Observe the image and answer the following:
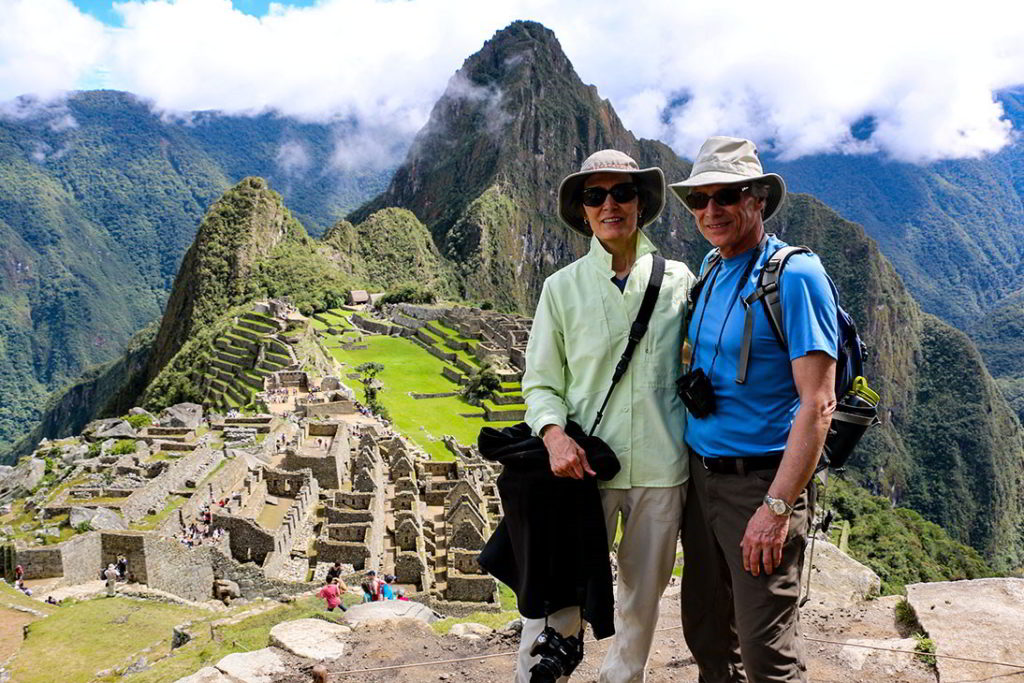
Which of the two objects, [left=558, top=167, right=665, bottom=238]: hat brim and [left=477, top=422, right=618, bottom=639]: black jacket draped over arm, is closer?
[left=477, top=422, right=618, bottom=639]: black jacket draped over arm

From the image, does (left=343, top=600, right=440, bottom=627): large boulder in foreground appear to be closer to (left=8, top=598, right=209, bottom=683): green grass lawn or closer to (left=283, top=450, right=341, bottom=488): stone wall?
(left=8, top=598, right=209, bottom=683): green grass lawn

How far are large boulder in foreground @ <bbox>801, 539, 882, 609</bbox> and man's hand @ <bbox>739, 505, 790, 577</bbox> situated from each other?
399 centimetres

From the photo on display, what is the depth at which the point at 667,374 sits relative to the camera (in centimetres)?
304

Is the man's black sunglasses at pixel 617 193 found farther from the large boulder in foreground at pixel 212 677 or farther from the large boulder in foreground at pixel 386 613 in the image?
the large boulder in foreground at pixel 386 613

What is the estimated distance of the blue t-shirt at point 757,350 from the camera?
2.57 meters

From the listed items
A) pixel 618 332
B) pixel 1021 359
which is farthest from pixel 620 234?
pixel 1021 359

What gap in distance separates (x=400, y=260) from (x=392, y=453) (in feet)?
290

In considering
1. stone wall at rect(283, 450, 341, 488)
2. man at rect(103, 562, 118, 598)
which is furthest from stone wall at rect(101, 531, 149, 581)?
stone wall at rect(283, 450, 341, 488)

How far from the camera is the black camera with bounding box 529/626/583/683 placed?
116 inches

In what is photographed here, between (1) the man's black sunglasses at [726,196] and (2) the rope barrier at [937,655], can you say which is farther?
(2) the rope barrier at [937,655]

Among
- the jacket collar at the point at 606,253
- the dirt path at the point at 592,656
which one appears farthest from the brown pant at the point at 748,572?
the dirt path at the point at 592,656

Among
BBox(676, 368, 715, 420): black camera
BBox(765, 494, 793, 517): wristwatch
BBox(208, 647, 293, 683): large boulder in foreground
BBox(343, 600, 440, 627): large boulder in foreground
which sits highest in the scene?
BBox(676, 368, 715, 420): black camera

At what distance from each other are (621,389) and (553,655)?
117 centimetres

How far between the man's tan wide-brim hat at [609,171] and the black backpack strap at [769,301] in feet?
2.26
